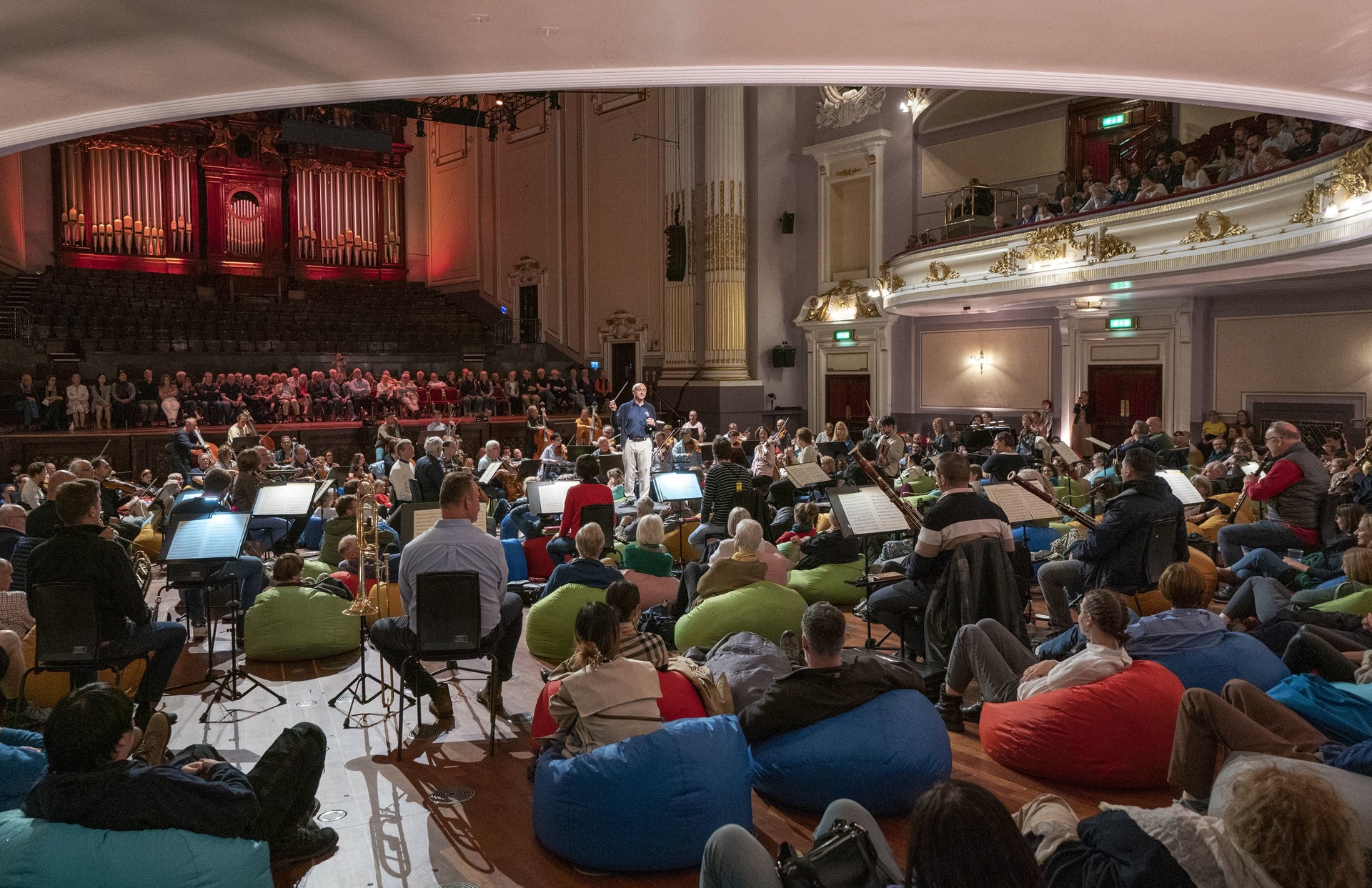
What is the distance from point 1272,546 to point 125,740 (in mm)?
7317

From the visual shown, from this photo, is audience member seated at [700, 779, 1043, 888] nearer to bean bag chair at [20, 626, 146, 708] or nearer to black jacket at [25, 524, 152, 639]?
black jacket at [25, 524, 152, 639]

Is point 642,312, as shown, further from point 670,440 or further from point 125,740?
point 125,740

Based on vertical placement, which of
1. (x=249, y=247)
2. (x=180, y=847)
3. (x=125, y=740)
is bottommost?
(x=180, y=847)

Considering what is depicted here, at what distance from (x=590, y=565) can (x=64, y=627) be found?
8.82 ft

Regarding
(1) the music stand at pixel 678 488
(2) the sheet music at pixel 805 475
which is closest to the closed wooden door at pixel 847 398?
(2) the sheet music at pixel 805 475

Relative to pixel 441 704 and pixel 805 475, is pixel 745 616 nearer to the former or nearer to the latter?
pixel 441 704

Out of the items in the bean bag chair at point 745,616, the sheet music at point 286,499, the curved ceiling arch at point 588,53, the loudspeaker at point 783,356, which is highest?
the curved ceiling arch at point 588,53

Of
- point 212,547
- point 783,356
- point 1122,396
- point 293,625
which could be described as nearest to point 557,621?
point 293,625

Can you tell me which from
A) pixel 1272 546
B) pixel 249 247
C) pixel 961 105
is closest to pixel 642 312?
pixel 961 105

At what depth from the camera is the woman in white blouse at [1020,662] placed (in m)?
4.02

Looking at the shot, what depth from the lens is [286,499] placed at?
25.0 ft

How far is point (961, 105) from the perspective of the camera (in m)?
17.8

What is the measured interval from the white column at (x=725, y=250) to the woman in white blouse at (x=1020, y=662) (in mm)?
15266

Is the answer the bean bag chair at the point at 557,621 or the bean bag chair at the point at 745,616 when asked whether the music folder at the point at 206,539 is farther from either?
the bean bag chair at the point at 745,616
